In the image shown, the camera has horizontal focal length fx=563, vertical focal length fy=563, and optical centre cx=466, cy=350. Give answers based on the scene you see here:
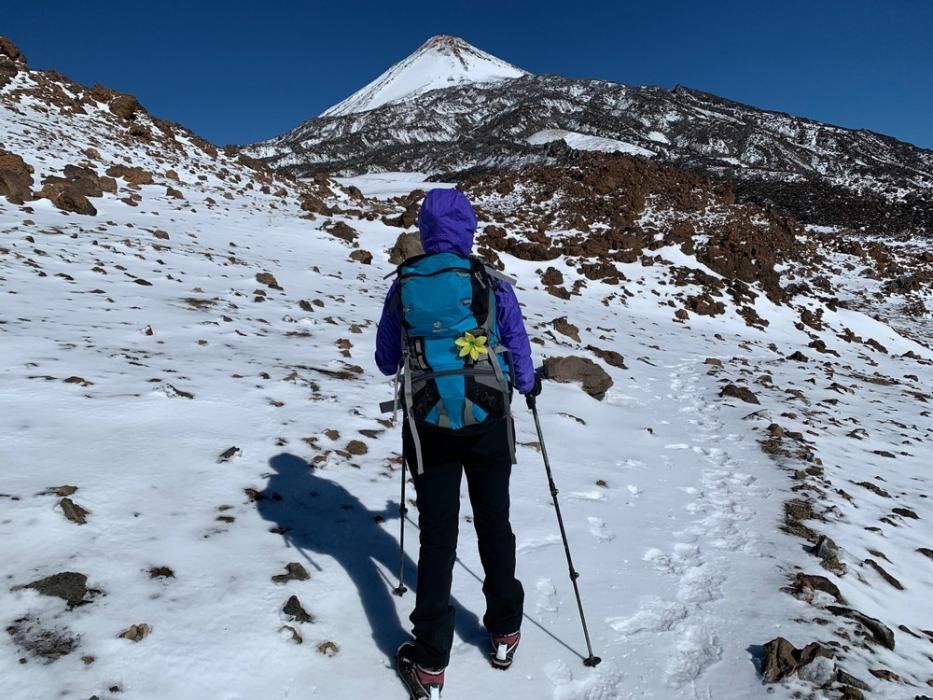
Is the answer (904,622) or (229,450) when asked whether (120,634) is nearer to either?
(229,450)

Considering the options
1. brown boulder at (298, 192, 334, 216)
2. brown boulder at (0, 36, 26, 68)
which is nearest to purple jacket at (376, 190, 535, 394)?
brown boulder at (298, 192, 334, 216)

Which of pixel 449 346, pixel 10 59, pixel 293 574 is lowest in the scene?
pixel 293 574

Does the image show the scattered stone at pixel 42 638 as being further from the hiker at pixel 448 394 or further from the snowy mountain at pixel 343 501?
the hiker at pixel 448 394

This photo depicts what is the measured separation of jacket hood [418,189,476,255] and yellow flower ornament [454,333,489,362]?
478 millimetres

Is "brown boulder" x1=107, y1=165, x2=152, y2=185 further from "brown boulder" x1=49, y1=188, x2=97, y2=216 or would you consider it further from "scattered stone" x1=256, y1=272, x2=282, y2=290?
"scattered stone" x1=256, y1=272, x2=282, y2=290

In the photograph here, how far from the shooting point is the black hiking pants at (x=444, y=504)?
9.87ft

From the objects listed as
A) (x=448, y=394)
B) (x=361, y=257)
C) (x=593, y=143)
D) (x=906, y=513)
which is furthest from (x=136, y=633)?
(x=593, y=143)

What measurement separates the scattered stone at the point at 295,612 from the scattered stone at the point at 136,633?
2.45 ft

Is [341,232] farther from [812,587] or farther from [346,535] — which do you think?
[812,587]

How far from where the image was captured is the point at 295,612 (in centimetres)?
349

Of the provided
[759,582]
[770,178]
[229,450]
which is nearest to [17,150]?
[229,450]

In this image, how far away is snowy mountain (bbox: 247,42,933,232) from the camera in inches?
2140

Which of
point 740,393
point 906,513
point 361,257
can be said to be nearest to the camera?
point 906,513

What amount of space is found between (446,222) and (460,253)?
181 millimetres
